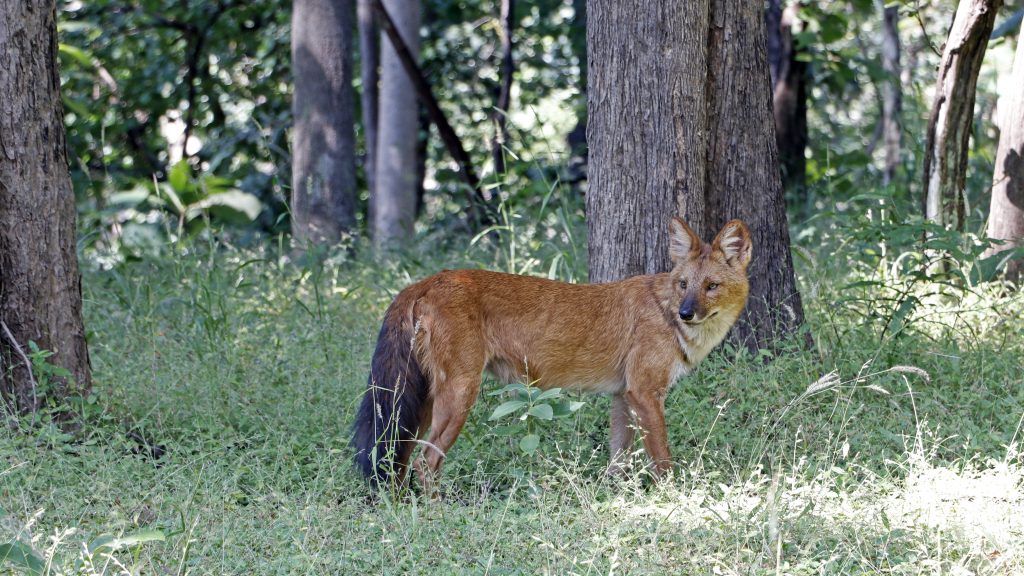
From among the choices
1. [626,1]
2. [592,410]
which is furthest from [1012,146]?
[592,410]

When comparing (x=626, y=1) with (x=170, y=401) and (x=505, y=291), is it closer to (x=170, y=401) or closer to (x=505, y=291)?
(x=505, y=291)

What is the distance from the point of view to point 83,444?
Answer: 459 cm

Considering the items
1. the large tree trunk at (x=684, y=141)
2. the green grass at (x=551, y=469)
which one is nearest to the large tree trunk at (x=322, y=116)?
the green grass at (x=551, y=469)

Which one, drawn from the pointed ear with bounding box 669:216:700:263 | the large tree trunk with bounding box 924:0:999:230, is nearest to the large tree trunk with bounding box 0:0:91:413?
the pointed ear with bounding box 669:216:700:263

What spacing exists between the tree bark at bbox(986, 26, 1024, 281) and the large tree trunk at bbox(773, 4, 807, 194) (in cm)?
315

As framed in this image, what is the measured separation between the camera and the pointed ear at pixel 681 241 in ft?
15.4

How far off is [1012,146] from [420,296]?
4098 millimetres

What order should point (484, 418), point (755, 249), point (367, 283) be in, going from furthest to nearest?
point (367, 283), point (755, 249), point (484, 418)


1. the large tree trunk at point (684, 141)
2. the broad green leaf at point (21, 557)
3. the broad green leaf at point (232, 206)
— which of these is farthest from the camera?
the broad green leaf at point (232, 206)

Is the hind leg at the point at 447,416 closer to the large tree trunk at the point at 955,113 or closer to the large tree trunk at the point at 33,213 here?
the large tree trunk at the point at 33,213

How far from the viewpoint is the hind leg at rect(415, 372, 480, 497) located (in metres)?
4.37

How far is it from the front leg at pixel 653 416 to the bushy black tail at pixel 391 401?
900 mm

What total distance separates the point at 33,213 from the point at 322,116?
4.37m

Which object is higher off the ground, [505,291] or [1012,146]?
[1012,146]
